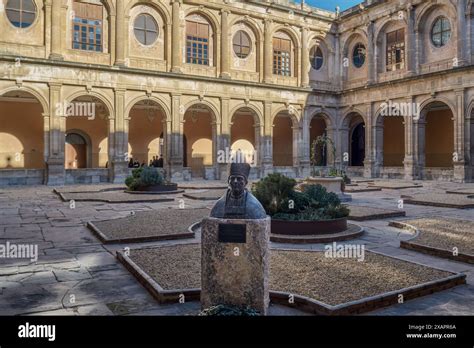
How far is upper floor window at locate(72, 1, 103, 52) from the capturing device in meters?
21.0

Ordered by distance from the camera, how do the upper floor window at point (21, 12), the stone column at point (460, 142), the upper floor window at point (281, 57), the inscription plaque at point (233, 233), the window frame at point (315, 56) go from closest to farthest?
the inscription plaque at point (233, 233), the upper floor window at point (21, 12), the stone column at point (460, 142), the upper floor window at point (281, 57), the window frame at point (315, 56)

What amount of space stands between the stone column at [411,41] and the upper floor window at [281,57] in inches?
297

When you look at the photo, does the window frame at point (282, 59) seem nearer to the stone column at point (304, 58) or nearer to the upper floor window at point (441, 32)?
the stone column at point (304, 58)

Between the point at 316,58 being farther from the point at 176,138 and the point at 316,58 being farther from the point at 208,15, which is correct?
the point at 176,138

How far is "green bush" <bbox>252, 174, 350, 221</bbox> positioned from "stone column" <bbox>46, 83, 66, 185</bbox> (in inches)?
596


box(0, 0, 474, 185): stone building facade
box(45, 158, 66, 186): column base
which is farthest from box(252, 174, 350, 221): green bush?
box(0, 0, 474, 185): stone building facade

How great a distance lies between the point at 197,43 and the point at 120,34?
4791 millimetres

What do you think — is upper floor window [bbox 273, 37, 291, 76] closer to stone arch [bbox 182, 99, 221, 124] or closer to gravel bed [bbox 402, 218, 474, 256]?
stone arch [bbox 182, 99, 221, 124]

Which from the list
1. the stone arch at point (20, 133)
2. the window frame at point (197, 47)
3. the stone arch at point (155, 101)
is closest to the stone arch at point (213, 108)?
the stone arch at point (155, 101)

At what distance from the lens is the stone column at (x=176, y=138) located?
2312cm

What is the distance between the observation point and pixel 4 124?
23.4 meters
